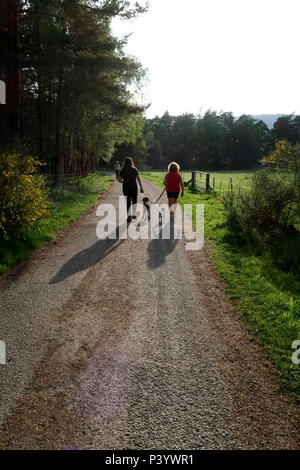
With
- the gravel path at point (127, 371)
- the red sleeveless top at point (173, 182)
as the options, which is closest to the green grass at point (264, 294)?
the gravel path at point (127, 371)

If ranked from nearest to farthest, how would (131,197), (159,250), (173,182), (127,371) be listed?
(127,371), (159,250), (131,197), (173,182)

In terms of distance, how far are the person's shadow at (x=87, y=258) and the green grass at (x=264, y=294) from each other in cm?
272

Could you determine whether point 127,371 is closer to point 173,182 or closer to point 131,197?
point 131,197

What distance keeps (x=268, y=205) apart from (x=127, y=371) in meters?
7.66

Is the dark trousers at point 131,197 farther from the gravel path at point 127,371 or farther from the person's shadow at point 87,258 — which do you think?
the gravel path at point 127,371

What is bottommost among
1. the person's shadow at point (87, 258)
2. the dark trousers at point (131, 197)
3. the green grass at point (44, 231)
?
the person's shadow at point (87, 258)

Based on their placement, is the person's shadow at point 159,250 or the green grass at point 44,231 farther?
the person's shadow at point 159,250

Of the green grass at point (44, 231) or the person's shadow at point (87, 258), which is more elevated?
the green grass at point (44, 231)

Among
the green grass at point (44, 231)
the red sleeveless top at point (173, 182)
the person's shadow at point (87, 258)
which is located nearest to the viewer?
the person's shadow at point (87, 258)

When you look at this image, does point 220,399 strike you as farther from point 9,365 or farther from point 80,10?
point 80,10

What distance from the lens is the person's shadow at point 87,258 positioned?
5705 millimetres

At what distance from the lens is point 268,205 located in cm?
903

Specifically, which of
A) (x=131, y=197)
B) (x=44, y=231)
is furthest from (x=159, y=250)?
(x=44, y=231)

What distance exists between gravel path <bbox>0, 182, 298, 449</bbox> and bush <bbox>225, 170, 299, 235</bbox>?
445cm
